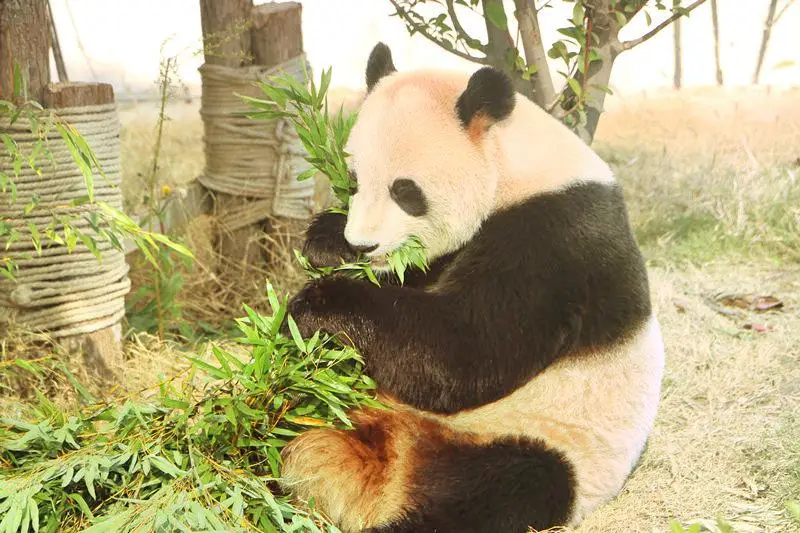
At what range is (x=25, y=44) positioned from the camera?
10.2 ft

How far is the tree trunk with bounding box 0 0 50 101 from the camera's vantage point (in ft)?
10.0

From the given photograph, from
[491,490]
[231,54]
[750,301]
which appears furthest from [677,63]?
[491,490]

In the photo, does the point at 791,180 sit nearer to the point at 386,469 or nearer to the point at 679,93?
the point at 679,93

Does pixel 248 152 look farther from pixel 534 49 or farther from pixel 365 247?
pixel 365 247

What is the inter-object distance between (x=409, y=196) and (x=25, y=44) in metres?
1.75

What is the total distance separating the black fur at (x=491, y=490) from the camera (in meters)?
2.19

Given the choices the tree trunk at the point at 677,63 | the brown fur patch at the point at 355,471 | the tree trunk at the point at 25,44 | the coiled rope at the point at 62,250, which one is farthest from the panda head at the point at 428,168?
the tree trunk at the point at 677,63

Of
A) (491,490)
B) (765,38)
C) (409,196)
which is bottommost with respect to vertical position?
(491,490)

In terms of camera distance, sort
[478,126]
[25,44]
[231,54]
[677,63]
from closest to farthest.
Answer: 1. [478,126]
2. [25,44]
3. [231,54]
4. [677,63]

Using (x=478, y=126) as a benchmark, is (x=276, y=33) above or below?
above

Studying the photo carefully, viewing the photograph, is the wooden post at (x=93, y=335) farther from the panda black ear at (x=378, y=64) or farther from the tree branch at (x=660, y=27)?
the tree branch at (x=660, y=27)

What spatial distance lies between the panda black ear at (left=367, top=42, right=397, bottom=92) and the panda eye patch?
0.43m

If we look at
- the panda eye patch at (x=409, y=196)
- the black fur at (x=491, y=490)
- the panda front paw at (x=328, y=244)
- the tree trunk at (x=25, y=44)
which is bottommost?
the black fur at (x=491, y=490)

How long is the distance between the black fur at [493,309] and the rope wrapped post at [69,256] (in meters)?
1.31
